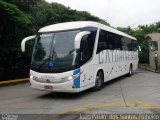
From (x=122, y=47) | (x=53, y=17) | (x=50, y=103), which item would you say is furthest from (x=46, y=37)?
(x=53, y=17)

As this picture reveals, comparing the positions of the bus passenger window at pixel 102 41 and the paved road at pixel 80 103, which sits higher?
the bus passenger window at pixel 102 41

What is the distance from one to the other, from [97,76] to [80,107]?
396 cm

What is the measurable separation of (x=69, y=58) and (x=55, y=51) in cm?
71

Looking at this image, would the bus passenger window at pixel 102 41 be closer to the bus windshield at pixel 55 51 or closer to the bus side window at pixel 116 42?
the bus side window at pixel 116 42

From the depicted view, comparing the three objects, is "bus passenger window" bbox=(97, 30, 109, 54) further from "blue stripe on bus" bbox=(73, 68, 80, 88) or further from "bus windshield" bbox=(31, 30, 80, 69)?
"blue stripe on bus" bbox=(73, 68, 80, 88)

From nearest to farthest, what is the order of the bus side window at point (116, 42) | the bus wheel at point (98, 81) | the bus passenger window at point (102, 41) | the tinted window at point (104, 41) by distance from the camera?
the bus wheel at point (98, 81)
the bus passenger window at point (102, 41)
the tinted window at point (104, 41)
the bus side window at point (116, 42)

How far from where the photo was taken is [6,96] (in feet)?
42.6

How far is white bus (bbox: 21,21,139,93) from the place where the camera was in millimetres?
11398

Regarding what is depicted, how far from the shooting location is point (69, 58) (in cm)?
1148

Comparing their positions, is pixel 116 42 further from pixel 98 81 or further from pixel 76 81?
pixel 76 81

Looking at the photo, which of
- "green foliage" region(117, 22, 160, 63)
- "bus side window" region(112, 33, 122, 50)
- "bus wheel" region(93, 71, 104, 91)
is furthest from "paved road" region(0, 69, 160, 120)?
"green foliage" region(117, 22, 160, 63)

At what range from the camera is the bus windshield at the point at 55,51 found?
11.5 metres

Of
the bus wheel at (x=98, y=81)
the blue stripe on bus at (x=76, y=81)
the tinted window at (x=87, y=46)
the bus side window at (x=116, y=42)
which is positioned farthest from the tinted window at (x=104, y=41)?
the blue stripe on bus at (x=76, y=81)

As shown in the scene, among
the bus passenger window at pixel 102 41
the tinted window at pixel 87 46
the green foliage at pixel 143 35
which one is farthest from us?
the green foliage at pixel 143 35
